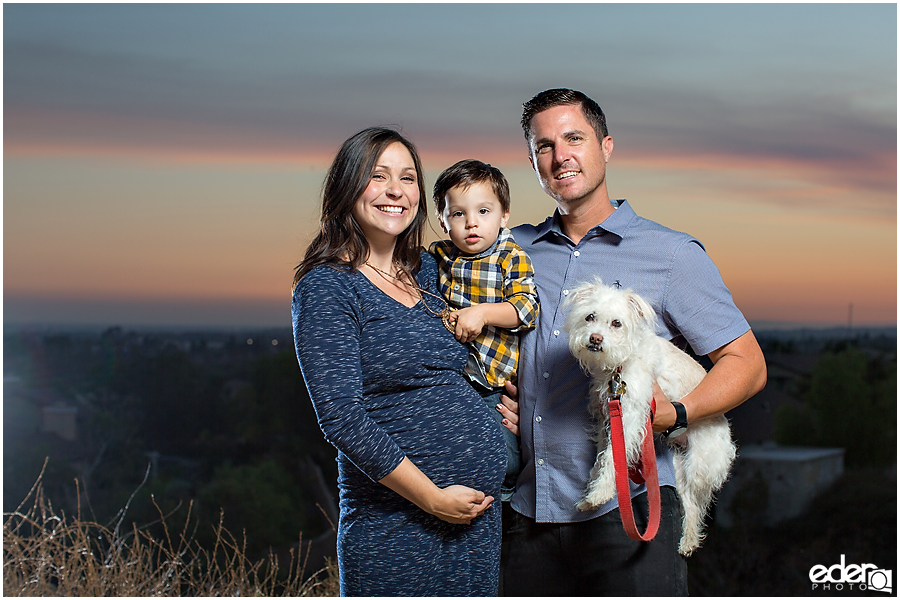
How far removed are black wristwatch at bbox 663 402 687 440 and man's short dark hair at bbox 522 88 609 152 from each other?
1.35m

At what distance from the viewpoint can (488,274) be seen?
3184 millimetres

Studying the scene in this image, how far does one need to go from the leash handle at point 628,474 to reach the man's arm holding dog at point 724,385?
3.1 inches

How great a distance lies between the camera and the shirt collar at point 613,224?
318cm

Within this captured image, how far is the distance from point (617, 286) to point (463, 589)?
4.75ft

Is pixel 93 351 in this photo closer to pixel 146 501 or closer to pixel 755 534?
pixel 146 501

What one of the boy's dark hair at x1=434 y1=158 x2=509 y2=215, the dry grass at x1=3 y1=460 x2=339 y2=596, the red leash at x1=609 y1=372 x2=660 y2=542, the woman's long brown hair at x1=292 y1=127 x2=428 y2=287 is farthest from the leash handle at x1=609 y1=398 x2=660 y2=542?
the dry grass at x1=3 y1=460 x2=339 y2=596

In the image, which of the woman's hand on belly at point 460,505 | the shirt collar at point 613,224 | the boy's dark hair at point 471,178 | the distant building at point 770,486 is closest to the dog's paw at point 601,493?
the woman's hand on belly at point 460,505

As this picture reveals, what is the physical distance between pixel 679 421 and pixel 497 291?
96 cm

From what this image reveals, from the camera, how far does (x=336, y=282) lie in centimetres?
269

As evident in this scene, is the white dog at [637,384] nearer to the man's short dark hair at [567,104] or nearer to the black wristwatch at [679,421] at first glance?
the black wristwatch at [679,421]

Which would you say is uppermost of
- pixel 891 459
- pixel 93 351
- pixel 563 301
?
pixel 563 301

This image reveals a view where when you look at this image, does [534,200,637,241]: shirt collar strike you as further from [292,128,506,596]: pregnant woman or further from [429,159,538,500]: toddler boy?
[292,128,506,596]: pregnant woman

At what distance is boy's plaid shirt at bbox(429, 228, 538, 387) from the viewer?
3125mm

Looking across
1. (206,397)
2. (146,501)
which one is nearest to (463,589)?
(206,397)
